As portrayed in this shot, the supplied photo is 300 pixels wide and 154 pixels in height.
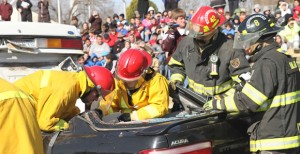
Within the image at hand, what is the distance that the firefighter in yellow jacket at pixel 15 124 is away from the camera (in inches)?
85.6

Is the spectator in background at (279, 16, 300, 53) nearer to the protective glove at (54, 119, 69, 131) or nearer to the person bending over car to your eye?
the person bending over car

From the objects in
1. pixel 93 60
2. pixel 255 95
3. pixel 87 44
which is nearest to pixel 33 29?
pixel 255 95

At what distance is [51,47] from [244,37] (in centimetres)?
359

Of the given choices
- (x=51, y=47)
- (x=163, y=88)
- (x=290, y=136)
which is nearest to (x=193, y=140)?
(x=290, y=136)

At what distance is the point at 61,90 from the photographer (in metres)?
4.39

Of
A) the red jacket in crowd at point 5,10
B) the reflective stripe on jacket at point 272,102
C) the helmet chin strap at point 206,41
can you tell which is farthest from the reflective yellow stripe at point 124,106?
the red jacket in crowd at point 5,10

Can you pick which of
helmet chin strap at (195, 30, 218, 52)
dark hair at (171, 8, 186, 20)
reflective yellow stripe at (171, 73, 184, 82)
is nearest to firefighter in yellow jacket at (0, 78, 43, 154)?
helmet chin strap at (195, 30, 218, 52)

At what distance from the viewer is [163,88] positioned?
4.75 meters

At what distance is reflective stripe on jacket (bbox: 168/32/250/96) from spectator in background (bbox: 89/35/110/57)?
25.5 ft

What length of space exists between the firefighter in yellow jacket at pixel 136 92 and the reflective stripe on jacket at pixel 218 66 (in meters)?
0.48

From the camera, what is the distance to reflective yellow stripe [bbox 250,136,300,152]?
3939 millimetres

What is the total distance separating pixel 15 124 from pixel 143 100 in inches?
109

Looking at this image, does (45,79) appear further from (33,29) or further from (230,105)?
(33,29)

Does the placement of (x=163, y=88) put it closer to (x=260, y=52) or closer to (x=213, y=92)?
(x=213, y=92)
